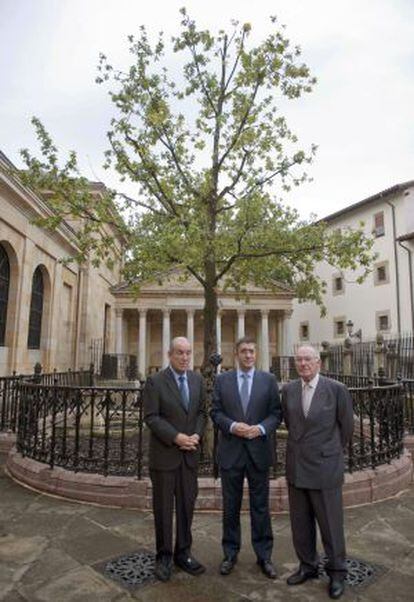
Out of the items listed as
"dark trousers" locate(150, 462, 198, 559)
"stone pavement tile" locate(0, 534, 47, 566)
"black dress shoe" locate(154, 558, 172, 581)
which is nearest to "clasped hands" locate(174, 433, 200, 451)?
"dark trousers" locate(150, 462, 198, 559)

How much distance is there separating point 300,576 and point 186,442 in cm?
139

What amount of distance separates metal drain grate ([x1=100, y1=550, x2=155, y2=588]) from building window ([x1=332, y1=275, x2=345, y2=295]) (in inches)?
1266

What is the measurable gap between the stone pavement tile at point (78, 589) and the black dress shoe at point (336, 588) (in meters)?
1.60

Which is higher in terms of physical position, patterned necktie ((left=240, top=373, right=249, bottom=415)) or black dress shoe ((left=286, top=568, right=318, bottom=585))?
patterned necktie ((left=240, top=373, right=249, bottom=415))

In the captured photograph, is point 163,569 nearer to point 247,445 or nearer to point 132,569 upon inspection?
point 132,569

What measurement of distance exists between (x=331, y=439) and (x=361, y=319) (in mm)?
30075

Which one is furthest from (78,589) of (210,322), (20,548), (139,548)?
(210,322)

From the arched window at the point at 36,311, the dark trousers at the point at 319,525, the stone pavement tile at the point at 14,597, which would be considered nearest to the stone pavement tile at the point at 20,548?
the stone pavement tile at the point at 14,597

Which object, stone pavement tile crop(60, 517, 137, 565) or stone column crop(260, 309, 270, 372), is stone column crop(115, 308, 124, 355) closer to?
stone column crop(260, 309, 270, 372)

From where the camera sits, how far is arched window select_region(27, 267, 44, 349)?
17078 mm

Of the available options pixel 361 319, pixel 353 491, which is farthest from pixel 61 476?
pixel 361 319

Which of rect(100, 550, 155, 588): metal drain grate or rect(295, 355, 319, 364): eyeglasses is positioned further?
rect(295, 355, 319, 364): eyeglasses

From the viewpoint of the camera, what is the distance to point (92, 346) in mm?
24875

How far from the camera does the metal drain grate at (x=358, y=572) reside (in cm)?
356
